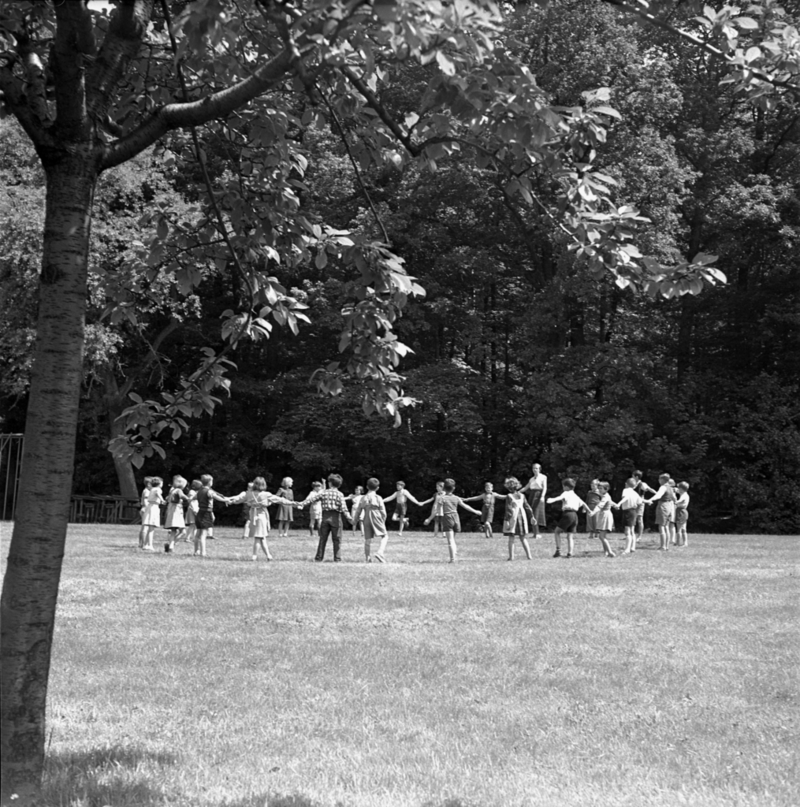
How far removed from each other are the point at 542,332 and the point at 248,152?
113ft

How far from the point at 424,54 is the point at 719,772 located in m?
5.47

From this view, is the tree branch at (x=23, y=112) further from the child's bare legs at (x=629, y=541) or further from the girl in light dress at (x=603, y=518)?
the child's bare legs at (x=629, y=541)

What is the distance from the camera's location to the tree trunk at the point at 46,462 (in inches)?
195

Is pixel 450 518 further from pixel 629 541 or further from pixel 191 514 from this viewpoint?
pixel 191 514

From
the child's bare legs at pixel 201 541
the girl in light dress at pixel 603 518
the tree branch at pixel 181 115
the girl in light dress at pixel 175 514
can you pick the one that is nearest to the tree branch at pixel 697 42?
the tree branch at pixel 181 115

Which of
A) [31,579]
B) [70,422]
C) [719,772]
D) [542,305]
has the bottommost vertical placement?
[719,772]

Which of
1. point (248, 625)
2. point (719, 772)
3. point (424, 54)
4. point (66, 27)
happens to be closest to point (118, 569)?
point (248, 625)

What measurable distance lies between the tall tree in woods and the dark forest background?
28.6 m

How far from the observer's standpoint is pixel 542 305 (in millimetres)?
39812

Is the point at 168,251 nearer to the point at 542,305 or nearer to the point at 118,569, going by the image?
the point at 118,569

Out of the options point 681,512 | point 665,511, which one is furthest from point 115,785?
point 681,512

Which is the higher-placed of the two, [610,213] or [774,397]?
[774,397]

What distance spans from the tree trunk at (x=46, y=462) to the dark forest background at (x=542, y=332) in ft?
97.1

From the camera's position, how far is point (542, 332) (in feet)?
133
